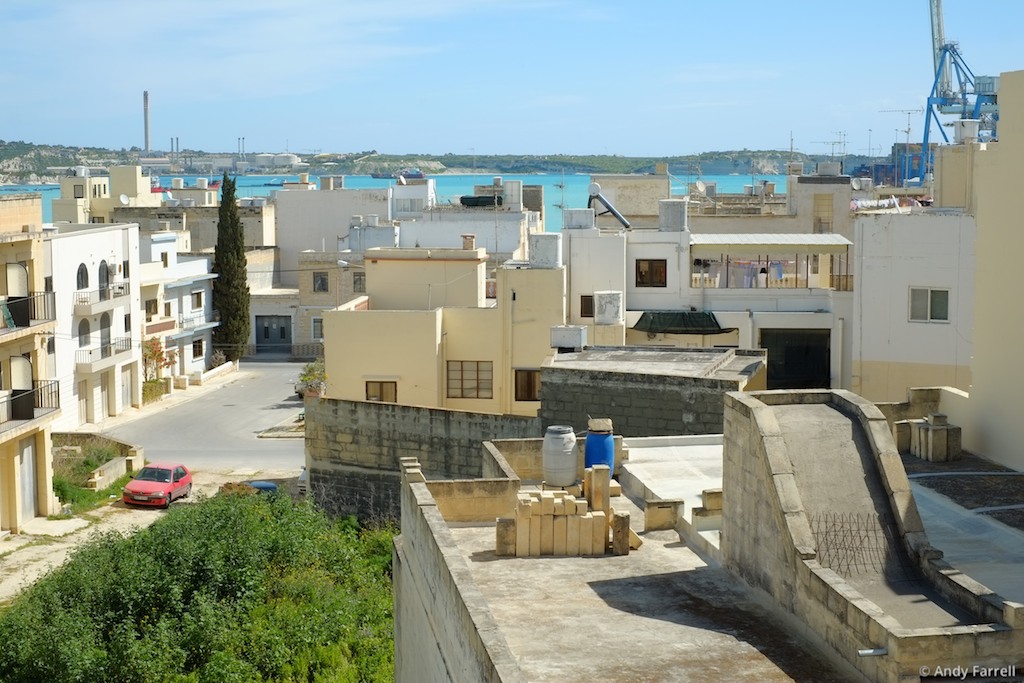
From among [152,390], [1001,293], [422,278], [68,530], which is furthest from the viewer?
[152,390]

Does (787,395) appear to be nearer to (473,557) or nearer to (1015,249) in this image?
(473,557)

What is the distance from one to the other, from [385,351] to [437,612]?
2092 cm

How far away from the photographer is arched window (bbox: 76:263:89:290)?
149 feet

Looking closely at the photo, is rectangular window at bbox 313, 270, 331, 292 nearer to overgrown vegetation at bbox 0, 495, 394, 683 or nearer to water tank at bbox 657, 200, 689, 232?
water tank at bbox 657, 200, 689, 232

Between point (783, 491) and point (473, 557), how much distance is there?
3.46m

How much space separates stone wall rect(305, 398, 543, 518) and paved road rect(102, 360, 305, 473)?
7.76 m

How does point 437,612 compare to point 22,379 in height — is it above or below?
above

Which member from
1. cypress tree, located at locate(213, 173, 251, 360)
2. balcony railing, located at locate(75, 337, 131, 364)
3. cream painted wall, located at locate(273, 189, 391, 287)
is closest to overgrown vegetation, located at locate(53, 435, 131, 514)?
balcony railing, located at locate(75, 337, 131, 364)

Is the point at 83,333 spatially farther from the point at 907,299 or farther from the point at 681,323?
the point at 907,299

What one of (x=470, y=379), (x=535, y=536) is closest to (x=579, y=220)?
(x=470, y=379)

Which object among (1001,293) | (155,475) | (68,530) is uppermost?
(1001,293)

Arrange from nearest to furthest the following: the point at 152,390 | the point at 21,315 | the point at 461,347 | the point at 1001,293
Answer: the point at 1001,293 → the point at 461,347 → the point at 21,315 → the point at 152,390

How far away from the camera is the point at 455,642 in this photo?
1055 centimetres

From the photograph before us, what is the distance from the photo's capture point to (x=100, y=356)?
46344mm
